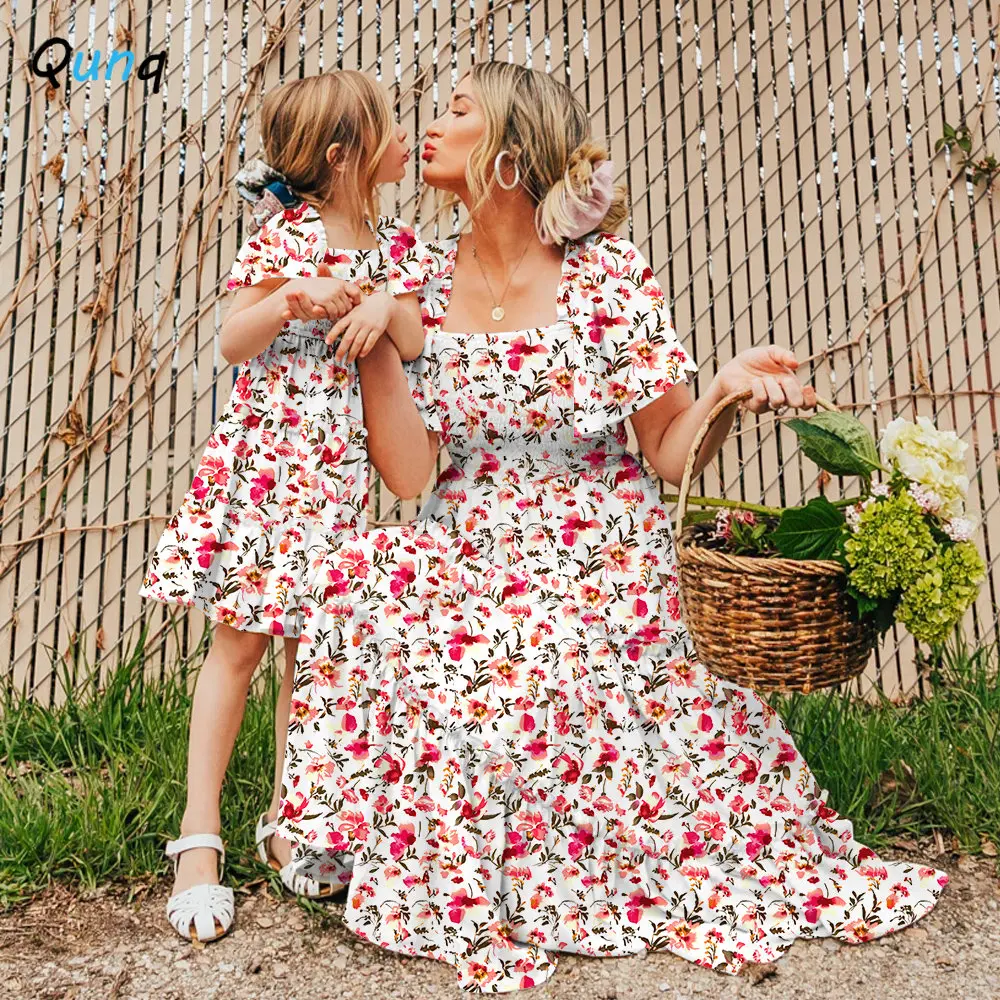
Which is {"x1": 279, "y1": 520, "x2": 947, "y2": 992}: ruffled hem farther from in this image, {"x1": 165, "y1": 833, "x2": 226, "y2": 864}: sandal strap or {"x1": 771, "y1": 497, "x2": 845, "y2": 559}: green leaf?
{"x1": 771, "y1": 497, "x2": 845, "y2": 559}: green leaf

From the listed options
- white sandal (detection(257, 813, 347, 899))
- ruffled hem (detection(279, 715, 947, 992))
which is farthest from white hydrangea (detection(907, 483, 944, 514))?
white sandal (detection(257, 813, 347, 899))

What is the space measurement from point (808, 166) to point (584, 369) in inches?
68.1

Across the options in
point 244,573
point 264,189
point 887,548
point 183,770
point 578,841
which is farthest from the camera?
point 183,770

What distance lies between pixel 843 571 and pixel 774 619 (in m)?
0.15

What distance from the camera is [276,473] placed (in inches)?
74.7

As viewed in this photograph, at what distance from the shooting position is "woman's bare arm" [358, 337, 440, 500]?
195 centimetres

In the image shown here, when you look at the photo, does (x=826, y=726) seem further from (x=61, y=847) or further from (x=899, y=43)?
(x=899, y=43)

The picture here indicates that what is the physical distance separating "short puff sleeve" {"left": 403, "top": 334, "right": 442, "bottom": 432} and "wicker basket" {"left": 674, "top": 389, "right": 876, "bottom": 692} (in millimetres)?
691

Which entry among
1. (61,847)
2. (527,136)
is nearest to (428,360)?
(527,136)

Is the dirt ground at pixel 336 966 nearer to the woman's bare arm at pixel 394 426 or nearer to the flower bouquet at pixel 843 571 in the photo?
the flower bouquet at pixel 843 571

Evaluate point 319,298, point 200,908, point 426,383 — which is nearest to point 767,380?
A: point 426,383

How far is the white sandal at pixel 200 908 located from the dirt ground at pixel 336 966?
0.09ft

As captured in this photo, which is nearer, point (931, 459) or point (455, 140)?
point (931, 459)

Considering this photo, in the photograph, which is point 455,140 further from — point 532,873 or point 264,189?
point 532,873
